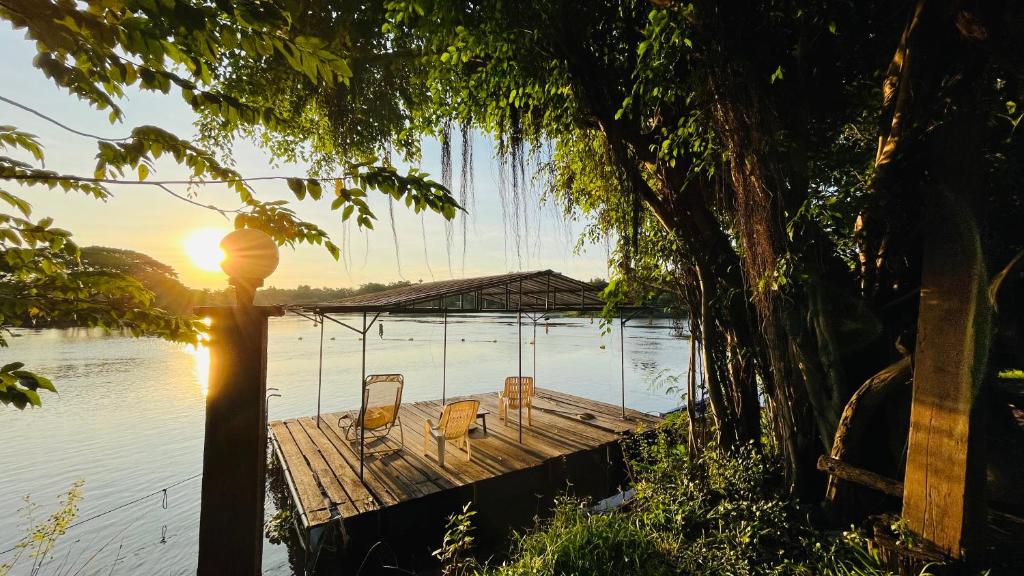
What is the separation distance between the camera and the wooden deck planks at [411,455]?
4965mm

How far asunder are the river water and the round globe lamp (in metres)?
0.30

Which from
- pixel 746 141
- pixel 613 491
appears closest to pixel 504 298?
pixel 613 491

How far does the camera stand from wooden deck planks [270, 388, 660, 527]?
4965 mm

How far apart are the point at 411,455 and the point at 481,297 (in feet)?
10.1

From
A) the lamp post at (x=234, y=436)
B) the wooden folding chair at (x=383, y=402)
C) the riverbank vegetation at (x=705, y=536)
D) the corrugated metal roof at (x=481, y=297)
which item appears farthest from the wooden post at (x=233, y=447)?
the wooden folding chair at (x=383, y=402)

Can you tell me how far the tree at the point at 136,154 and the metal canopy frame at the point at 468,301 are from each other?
3.33 metres

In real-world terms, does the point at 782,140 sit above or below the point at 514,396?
above

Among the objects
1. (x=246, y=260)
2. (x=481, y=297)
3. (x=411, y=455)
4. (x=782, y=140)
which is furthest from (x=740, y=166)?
(x=411, y=455)

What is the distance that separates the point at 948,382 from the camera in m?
2.24

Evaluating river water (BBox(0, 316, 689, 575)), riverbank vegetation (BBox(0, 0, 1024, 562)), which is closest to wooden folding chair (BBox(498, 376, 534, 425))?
river water (BBox(0, 316, 689, 575))

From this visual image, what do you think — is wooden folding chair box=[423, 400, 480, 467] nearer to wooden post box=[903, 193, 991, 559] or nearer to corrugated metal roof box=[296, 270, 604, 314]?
corrugated metal roof box=[296, 270, 604, 314]

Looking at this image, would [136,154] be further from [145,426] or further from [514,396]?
[145,426]

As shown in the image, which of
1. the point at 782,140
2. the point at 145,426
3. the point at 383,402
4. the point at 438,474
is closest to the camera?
the point at 782,140

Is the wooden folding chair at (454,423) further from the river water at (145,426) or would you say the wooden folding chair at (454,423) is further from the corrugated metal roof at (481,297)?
the river water at (145,426)
